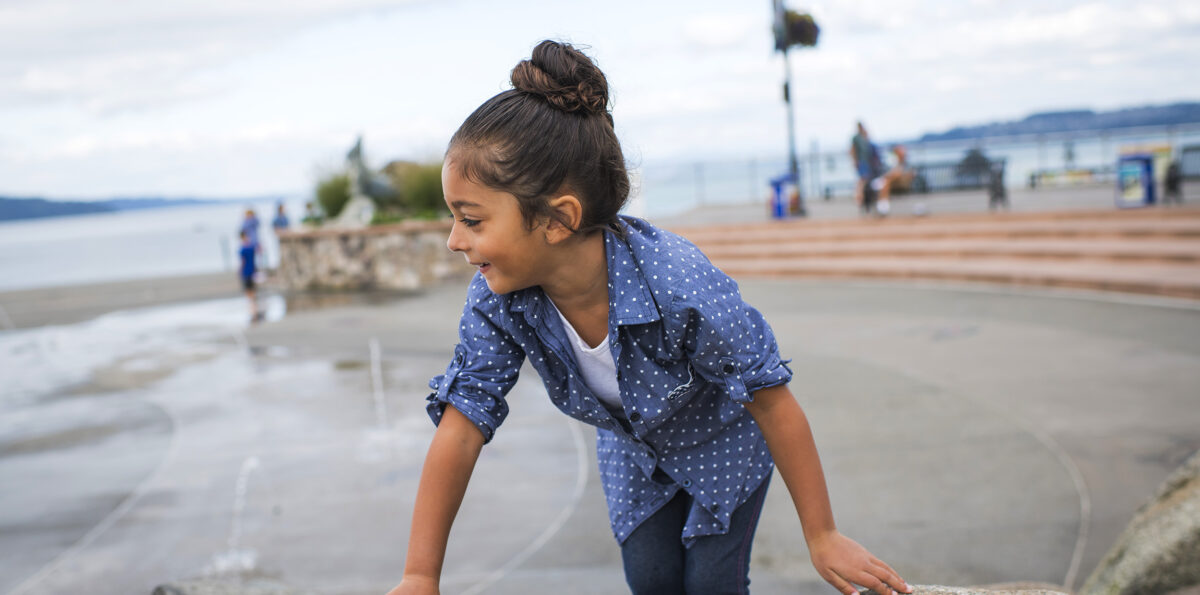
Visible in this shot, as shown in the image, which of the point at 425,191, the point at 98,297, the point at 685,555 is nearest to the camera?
the point at 685,555

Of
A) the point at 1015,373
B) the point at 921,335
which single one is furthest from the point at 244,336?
the point at 1015,373

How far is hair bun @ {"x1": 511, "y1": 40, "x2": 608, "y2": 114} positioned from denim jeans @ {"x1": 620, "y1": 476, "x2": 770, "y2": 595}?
0.99m

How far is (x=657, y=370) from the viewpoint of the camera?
1.88 metres

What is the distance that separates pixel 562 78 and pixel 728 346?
609 mm

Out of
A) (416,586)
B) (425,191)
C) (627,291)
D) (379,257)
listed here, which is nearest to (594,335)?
(627,291)

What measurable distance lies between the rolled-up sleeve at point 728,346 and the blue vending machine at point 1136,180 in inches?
478

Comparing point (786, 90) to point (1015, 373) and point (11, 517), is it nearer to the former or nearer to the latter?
point (1015, 373)

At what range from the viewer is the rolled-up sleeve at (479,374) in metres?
1.73

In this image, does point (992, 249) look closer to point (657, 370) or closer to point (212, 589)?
point (657, 370)

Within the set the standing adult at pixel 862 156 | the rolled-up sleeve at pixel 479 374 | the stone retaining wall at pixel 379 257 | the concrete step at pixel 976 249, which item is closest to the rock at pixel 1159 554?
the rolled-up sleeve at pixel 479 374

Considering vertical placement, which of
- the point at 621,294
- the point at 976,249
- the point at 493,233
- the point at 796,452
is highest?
the point at 493,233

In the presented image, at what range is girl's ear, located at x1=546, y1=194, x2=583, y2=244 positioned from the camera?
1703 mm

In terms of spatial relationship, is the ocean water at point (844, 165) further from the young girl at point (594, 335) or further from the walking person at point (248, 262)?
the young girl at point (594, 335)

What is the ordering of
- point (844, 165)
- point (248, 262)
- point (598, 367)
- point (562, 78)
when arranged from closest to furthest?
point (562, 78)
point (598, 367)
point (248, 262)
point (844, 165)
